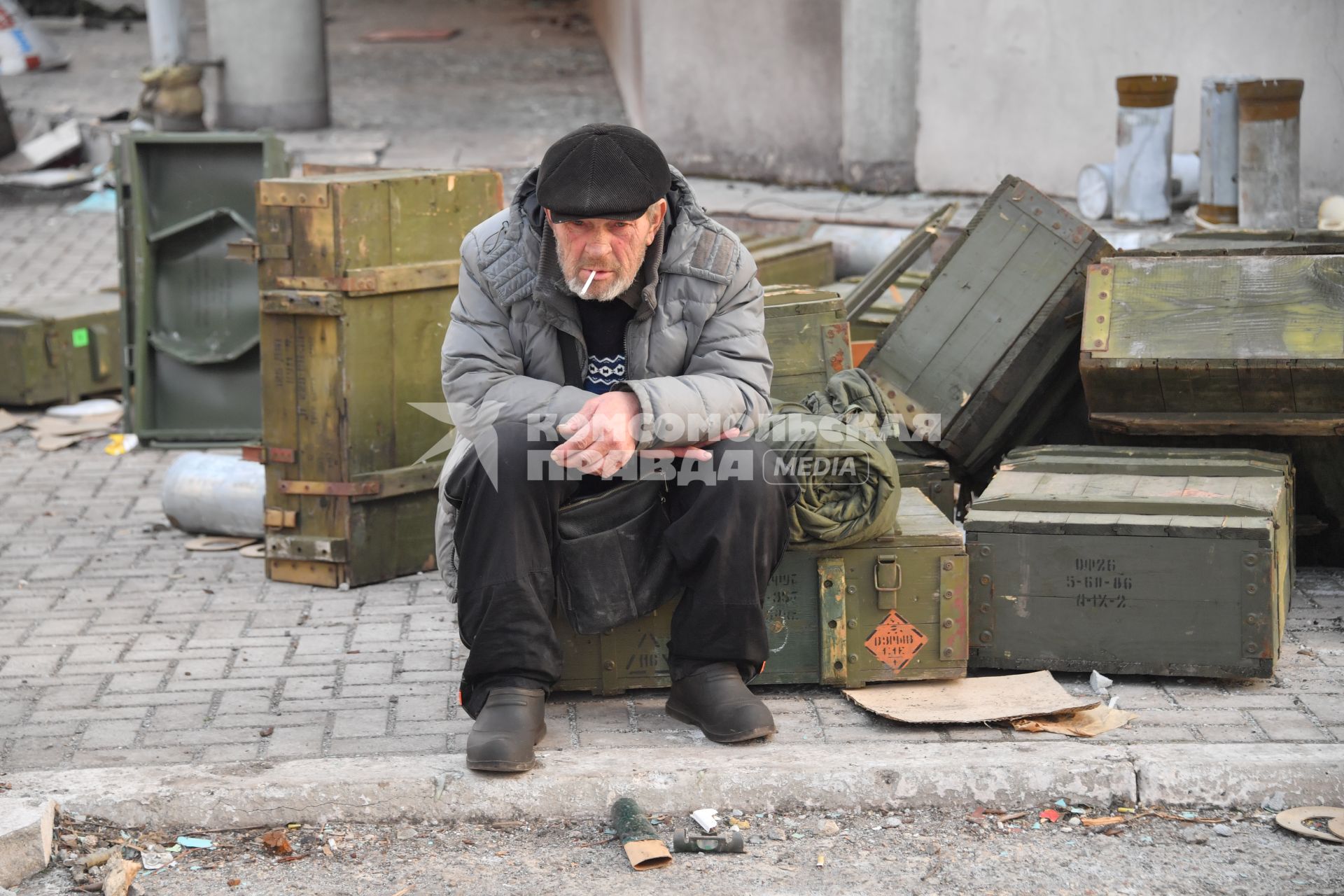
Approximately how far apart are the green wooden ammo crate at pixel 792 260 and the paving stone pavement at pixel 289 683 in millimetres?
1925

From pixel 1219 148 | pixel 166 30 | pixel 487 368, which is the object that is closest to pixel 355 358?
pixel 487 368

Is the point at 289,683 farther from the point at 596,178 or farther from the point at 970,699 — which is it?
the point at 970,699

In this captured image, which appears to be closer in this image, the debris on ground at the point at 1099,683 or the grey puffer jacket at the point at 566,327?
the grey puffer jacket at the point at 566,327

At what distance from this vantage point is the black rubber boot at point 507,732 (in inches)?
133

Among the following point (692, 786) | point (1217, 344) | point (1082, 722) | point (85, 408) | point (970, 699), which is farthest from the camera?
point (85, 408)

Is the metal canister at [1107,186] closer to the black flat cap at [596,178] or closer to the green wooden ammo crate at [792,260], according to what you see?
the green wooden ammo crate at [792,260]

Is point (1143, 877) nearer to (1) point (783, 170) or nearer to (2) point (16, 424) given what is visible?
(2) point (16, 424)

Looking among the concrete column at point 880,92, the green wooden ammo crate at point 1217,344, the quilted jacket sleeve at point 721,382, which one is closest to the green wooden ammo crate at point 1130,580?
the green wooden ammo crate at point 1217,344

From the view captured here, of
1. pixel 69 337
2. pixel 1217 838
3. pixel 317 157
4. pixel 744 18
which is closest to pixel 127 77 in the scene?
pixel 317 157

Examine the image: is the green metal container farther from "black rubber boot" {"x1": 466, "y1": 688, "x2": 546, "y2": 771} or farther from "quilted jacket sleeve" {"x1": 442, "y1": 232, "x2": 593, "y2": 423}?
"black rubber boot" {"x1": 466, "y1": 688, "x2": 546, "y2": 771}

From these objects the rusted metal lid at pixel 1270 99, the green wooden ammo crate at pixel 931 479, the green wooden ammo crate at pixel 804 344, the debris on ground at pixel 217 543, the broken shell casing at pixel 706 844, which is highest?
the rusted metal lid at pixel 1270 99

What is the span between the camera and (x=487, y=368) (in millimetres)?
3586

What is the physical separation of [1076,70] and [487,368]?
235 inches

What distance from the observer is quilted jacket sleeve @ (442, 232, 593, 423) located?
352 centimetres
